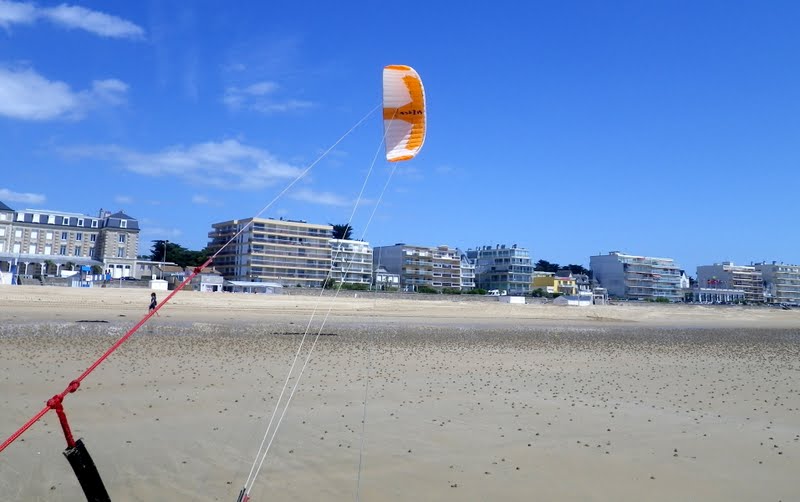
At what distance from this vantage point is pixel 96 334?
17453 millimetres

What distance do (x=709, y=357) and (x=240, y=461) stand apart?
15.6 m

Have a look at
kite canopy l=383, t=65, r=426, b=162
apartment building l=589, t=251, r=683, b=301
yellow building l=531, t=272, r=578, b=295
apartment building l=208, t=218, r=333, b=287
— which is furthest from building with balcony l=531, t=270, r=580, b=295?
kite canopy l=383, t=65, r=426, b=162

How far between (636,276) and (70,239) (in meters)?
107

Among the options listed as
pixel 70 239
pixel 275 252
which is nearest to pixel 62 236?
pixel 70 239

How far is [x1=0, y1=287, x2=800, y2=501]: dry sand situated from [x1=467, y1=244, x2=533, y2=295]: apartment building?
9859 centimetres

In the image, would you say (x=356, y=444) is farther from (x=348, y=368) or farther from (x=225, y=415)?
(x=348, y=368)

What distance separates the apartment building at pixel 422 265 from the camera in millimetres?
104062

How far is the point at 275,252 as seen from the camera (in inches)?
3447

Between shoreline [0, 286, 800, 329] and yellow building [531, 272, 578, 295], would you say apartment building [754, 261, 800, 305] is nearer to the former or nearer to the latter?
yellow building [531, 272, 578, 295]

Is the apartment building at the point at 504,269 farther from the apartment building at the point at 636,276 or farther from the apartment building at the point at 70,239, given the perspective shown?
the apartment building at the point at 70,239

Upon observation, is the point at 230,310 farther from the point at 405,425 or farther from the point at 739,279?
the point at 739,279

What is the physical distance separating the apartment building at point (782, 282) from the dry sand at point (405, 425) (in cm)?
16338

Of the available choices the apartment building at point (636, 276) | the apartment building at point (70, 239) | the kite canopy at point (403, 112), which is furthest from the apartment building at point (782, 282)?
the kite canopy at point (403, 112)

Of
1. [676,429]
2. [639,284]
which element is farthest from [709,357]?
[639,284]
